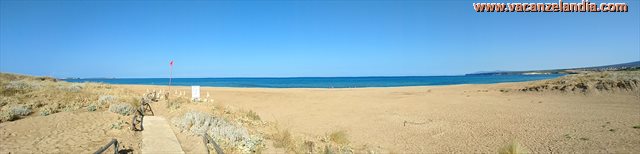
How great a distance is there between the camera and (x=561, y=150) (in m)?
9.80

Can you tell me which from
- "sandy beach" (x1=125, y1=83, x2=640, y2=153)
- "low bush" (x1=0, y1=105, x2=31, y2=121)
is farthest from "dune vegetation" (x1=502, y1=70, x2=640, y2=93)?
"low bush" (x1=0, y1=105, x2=31, y2=121)

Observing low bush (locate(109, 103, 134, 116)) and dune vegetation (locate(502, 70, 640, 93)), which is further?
dune vegetation (locate(502, 70, 640, 93))

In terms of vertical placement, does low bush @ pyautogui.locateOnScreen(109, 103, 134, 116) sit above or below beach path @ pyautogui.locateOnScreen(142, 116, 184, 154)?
above

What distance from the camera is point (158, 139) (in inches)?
356

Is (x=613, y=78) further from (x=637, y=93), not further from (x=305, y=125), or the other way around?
(x=305, y=125)

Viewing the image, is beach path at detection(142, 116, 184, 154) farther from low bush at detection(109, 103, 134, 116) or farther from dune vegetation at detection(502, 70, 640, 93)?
dune vegetation at detection(502, 70, 640, 93)

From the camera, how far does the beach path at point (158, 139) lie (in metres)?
7.96

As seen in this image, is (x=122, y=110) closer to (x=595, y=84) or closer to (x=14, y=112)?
(x=14, y=112)

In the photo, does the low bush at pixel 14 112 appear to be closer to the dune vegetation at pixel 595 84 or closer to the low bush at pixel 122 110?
the low bush at pixel 122 110

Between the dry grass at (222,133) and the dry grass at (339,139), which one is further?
the dry grass at (339,139)

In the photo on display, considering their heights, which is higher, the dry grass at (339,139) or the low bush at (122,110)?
the low bush at (122,110)

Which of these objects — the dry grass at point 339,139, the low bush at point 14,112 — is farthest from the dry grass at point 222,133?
the low bush at point 14,112

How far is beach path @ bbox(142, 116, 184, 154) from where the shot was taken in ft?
26.1

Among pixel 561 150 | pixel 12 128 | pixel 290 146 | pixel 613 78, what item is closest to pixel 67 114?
pixel 12 128
